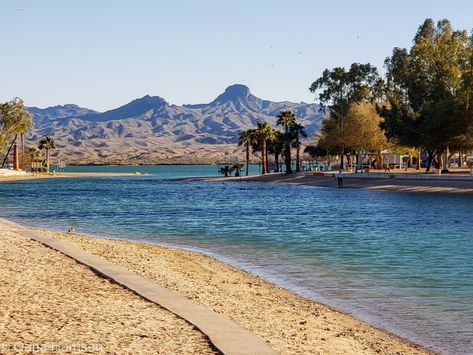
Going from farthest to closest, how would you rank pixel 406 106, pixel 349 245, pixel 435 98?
1. pixel 406 106
2. pixel 435 98
3. pixel 349 245

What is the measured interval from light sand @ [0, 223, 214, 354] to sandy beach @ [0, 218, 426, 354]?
14 millimetres

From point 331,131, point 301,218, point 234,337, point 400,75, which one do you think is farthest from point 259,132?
point 234,337

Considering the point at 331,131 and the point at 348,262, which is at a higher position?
the point at 331,131

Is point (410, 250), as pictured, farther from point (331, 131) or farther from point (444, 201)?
point (331, 131)

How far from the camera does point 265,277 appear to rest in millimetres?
20891

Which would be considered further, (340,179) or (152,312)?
(340,179)

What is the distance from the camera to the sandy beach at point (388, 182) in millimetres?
77312

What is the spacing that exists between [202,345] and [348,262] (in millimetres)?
14889

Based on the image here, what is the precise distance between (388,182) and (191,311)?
81257 millimetres

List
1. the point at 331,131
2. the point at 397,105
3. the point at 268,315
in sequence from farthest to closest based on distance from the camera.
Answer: the point at 331,131, the point at 397,105, the point at 268,315

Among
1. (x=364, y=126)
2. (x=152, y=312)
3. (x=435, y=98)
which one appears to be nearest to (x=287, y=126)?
(x=364, y=126)

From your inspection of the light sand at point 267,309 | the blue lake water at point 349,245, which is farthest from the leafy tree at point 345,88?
the light sand at point 267,309

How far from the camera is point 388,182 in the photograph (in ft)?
299

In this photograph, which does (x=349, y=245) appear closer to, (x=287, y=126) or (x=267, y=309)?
Answer: (x=267, y=309)
